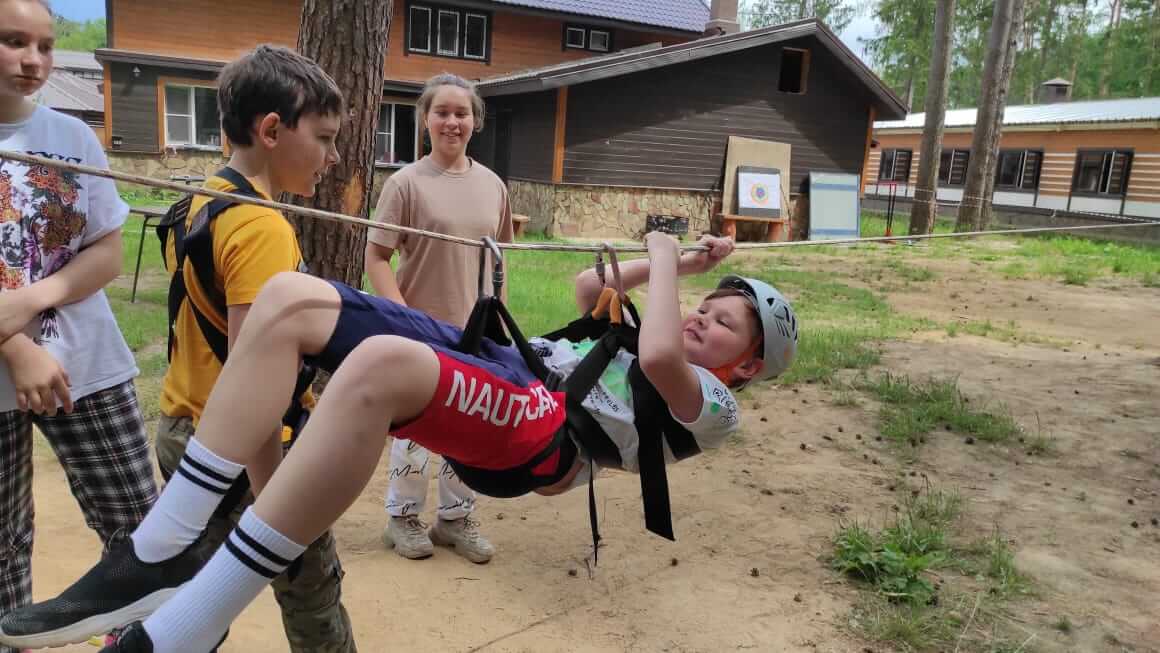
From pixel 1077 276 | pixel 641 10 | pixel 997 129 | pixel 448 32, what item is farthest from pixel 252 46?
pixel 997 129

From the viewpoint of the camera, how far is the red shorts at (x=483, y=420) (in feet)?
5.58

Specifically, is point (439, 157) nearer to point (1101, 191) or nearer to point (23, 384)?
point (23, 384)

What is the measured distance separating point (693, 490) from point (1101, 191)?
24146 mm

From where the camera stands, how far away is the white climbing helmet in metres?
2.33

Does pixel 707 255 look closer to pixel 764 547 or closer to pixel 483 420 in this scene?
pixel 483 420

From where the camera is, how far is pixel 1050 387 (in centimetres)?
593

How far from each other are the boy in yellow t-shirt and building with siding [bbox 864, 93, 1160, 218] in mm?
19433

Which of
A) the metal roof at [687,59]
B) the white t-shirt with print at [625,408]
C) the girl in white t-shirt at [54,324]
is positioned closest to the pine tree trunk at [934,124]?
the metal roof at [687,59]

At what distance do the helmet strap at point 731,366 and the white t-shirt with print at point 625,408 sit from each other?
0.12 meters

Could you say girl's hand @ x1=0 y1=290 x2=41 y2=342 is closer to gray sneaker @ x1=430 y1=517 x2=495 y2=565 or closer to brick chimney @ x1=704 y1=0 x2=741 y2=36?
gray sneaker @ x1=430 y1=517 x2=495 y2=565

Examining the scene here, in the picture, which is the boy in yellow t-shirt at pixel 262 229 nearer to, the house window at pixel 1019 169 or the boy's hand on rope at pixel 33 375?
the boy's hand on rope at pixel 33 375

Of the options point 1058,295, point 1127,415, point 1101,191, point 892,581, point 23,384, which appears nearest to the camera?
point 23,384

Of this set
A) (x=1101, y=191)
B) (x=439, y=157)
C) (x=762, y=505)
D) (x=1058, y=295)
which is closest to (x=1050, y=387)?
(x=762, y=505)

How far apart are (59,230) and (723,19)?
1921 cm
